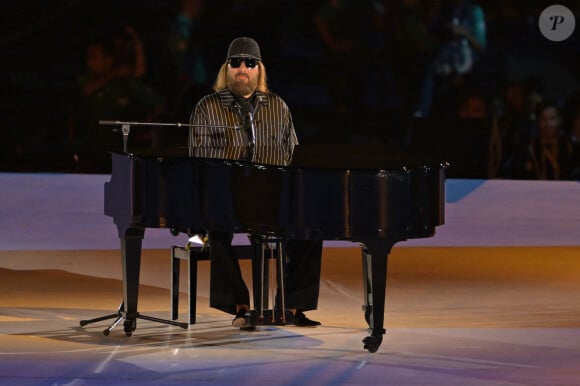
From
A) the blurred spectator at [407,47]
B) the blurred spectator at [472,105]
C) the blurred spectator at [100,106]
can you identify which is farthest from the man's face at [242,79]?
the blurred spectator at [472,105]

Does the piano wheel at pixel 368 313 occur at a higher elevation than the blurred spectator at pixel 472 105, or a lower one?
lower

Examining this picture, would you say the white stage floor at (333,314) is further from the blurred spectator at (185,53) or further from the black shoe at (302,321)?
the blurred spectator at (185,53)

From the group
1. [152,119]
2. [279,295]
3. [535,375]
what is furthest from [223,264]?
[152,119]

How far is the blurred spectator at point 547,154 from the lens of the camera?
12656 millimetres

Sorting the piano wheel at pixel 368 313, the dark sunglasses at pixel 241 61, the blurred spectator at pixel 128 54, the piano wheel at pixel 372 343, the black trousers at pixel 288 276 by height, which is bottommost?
the piano wheel at pixel 372 343

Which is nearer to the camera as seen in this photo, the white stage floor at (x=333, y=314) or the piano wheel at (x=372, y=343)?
the white stage floor at (x=333, y=314)

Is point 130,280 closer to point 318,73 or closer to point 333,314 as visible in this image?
point 333,314

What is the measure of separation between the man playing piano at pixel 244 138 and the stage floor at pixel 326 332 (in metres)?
0.13

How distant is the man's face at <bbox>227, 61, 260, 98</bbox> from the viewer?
7211mm

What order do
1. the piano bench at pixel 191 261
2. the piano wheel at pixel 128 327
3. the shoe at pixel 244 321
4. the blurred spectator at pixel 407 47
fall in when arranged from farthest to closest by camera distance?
the blurred spectator at pixel 407 47
the piano bench at pixel 191 261
the shoe at pixel 244 321
the piano wheel at pixel 128 327

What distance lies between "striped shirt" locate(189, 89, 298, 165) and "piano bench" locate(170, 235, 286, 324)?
44 cm

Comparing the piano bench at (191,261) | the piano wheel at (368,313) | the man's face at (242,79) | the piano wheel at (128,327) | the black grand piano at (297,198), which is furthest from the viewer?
the man's face at (242,79)

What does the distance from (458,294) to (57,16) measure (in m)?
5.40

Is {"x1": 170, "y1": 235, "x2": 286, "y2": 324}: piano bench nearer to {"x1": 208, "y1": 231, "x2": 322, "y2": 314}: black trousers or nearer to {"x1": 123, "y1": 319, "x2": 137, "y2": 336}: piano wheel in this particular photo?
{"x1": 208, "y1": 231, "x2": 322, "y2": 314}: black trousers
